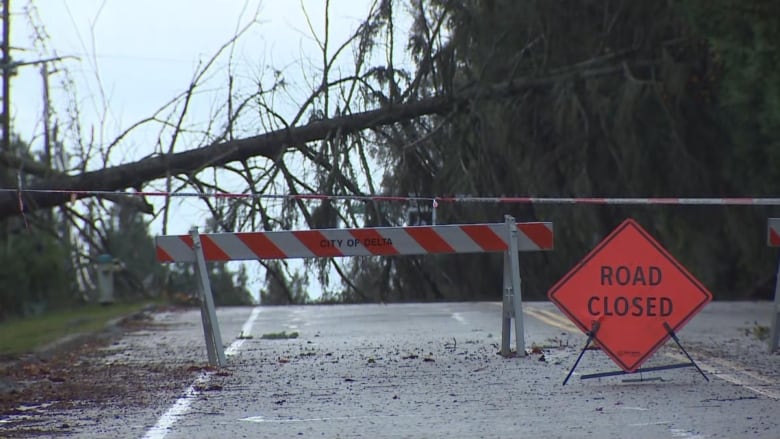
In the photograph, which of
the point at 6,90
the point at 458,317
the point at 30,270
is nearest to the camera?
the point at 458,317

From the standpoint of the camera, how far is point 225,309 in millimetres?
24969

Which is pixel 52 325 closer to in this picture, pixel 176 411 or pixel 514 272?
pixel 514 272

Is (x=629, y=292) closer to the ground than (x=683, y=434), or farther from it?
farther from it

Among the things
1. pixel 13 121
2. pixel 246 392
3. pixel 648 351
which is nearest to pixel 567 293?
pixel 648 351

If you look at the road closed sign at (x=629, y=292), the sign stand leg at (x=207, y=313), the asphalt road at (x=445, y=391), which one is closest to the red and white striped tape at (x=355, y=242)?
the sign stand leg at (x=207, y=313)

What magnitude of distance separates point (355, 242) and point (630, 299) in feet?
9.71

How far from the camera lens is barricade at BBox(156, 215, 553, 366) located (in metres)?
12.5

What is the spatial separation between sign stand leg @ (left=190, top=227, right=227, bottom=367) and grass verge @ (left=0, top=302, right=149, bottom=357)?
3012mm

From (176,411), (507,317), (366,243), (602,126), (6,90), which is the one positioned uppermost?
(6,90)

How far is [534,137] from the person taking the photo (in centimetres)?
2627

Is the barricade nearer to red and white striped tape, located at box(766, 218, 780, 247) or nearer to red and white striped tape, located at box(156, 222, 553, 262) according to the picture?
red and white striped tape, located at box(156, 222, 553, 262)

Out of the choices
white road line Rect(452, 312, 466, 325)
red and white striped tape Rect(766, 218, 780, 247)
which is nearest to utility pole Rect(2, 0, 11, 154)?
white road line Rect(452, 312, 466, 325)

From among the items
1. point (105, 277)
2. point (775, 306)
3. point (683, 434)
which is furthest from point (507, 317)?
point (105, 277)

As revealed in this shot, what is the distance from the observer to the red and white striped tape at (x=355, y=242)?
12578 mm
